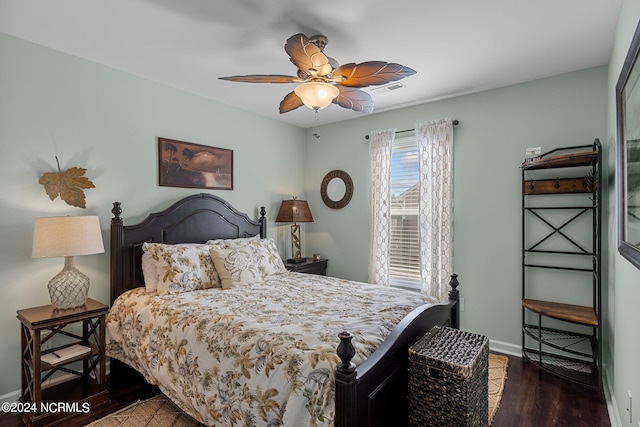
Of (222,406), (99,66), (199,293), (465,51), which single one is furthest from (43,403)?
(465,51)

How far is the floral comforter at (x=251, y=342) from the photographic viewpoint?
1565 mm

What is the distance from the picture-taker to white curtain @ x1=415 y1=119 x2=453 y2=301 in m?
3.62

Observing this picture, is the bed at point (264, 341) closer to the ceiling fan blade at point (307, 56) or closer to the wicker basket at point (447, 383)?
the wicker basket at point (447, 383)

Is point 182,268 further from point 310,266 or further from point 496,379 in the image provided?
point 496,379

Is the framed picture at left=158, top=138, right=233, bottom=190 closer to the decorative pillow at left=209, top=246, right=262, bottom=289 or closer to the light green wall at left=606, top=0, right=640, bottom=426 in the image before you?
the decorative pillow at left=209, top=246, right=262, bottom=289

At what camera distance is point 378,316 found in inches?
83.8

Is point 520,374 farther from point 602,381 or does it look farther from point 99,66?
point 99,66

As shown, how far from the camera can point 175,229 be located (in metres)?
3.29

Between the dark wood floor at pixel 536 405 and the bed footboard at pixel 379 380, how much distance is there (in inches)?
35.5

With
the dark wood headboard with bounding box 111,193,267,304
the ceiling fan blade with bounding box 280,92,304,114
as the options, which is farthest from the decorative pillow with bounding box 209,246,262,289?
the ceiling fan blade with bounding box 280,92,304,114

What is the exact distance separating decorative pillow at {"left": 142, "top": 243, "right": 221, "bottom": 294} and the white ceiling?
5.26 feet

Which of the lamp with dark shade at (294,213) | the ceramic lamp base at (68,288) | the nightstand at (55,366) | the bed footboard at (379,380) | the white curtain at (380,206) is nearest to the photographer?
the bed footboard at (379,380)

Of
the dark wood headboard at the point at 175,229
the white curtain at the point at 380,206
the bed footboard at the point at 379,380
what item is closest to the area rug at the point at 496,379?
the bed footboard at the point at 379,380

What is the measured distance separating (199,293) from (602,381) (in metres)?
3.21
